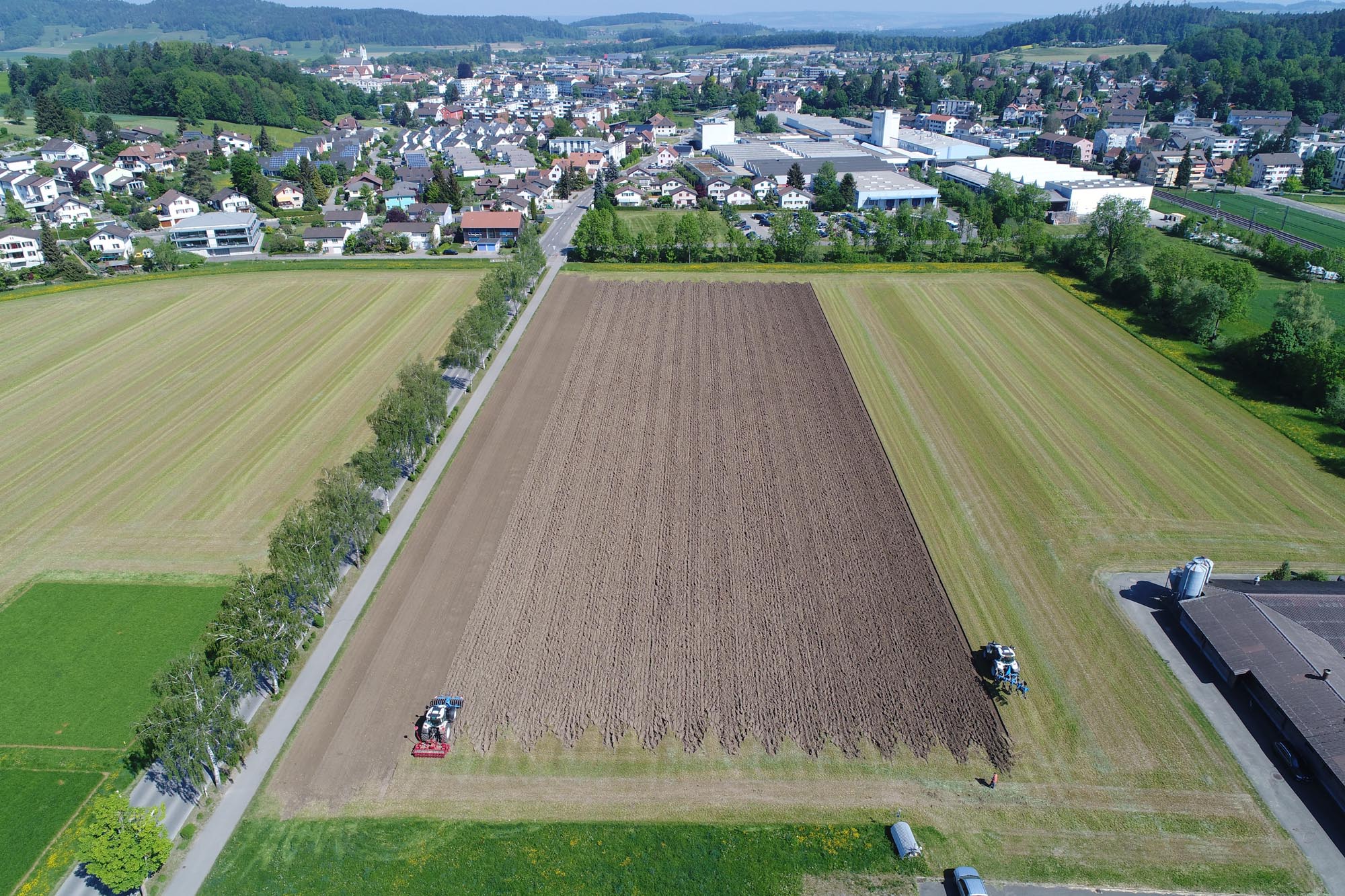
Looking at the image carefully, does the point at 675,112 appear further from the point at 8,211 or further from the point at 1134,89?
the point at 8,211

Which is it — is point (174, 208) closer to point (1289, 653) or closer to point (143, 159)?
point (143, 159)

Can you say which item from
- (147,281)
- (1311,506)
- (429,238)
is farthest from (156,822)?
(429,238)

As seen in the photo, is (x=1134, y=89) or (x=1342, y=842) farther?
(x=1134, y=89)

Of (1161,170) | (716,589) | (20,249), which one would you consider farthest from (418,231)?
(1161,170)

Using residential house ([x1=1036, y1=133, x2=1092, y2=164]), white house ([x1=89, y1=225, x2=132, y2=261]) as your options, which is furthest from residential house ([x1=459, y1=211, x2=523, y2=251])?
residential house ([x1=1036, y1=133, x2=1092, y2=164])

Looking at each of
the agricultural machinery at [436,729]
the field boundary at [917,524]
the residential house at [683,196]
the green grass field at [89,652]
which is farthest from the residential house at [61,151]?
the agricultural machinery at [436,729]

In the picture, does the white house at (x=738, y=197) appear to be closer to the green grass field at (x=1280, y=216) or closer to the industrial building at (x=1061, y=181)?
the industrial building at (x=1061, y=181)
